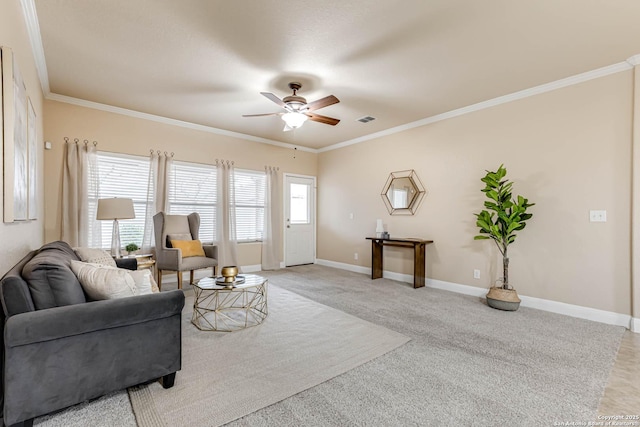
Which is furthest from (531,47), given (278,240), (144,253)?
(144,253)

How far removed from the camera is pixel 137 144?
4.58 metres

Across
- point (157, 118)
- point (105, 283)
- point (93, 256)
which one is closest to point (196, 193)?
point (157, 118)

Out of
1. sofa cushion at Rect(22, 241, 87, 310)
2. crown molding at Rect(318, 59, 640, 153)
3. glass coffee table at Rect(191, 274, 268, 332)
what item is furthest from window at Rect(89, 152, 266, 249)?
sofa cushion at Rect(22, 241, 87, 310)

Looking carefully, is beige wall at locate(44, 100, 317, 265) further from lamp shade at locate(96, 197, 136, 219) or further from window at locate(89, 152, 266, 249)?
lamp shade at locate(96, 197, 136, 219)

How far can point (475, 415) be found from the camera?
166cm

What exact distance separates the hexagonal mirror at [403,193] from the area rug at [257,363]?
247 cm

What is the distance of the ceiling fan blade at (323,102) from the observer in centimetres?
317

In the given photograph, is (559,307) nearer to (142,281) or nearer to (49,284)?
(142,281)

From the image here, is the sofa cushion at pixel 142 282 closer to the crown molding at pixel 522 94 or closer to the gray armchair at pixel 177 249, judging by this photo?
the gray armchair at pixel 177 249

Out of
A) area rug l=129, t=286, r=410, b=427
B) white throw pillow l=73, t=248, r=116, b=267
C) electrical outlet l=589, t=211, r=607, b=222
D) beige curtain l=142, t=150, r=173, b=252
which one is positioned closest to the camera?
area rug l=129, t=286, r=410, b=427

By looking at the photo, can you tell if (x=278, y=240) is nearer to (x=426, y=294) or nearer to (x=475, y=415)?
(x=426, y=294)

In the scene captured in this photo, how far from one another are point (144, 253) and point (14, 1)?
329 cm

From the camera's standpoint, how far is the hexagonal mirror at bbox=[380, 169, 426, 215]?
4.93 meters

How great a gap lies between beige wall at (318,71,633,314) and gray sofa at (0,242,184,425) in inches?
153
